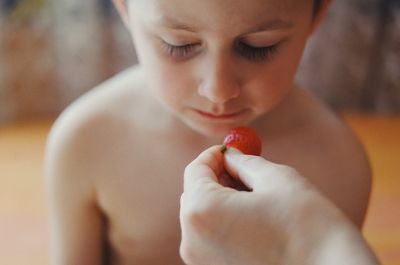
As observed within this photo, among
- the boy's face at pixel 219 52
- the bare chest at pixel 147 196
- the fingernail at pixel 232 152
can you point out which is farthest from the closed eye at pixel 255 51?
the bare chest at pixel 147 196

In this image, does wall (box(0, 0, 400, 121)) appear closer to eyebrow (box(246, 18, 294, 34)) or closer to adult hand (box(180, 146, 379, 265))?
eyebrow (box(246, 18, 294, 34))

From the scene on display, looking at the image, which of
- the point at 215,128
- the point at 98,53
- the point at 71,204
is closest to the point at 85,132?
the point at 71,204

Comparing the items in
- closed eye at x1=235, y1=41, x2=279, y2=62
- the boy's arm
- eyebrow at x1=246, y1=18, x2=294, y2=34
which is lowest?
the boy's arm

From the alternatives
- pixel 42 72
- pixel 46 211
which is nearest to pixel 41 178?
pixel 46 211

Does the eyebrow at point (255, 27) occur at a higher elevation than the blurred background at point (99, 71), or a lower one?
higher

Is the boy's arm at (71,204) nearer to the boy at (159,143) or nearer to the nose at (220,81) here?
the boy at (159,143)

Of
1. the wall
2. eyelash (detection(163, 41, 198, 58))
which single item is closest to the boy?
eyelash (detection(163, 41, 198, 58))
